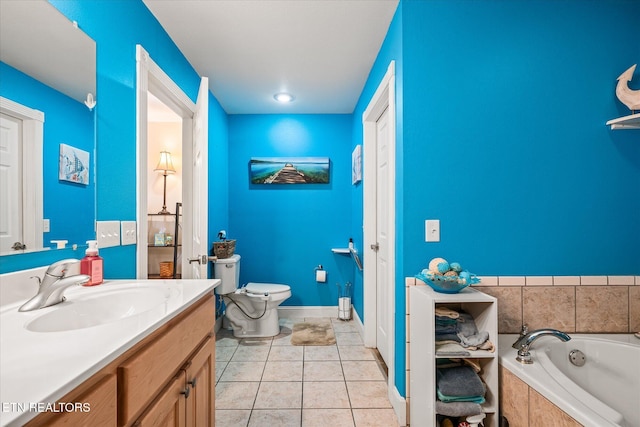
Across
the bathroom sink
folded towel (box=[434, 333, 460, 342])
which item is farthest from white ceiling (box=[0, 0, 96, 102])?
folded towel (box=[434, 333, 460, 342])

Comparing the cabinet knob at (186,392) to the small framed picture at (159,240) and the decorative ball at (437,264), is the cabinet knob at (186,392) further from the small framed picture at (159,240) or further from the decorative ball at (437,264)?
the small framed picture at (159,240)

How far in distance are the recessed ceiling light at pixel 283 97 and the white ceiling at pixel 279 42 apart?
2.6 inches

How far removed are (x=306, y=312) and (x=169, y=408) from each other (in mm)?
2617

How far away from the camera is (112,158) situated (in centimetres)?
144

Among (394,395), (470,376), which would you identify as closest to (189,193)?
(394,395)

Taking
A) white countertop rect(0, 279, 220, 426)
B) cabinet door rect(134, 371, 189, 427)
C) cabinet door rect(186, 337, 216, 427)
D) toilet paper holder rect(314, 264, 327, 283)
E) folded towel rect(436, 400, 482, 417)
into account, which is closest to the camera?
white countertop rect(0, 279, 220, 426)

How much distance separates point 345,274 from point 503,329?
2.00m

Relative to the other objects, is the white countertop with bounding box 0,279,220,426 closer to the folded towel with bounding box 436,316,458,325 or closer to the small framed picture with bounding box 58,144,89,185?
the small framed picture with bounding box 58,144,89,185

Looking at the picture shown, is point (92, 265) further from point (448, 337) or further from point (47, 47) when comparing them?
point (448, 337)

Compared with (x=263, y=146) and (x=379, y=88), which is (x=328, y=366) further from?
(x=263, y=146)

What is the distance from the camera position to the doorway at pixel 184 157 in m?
1.65

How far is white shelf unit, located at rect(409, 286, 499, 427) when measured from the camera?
1.36 meters

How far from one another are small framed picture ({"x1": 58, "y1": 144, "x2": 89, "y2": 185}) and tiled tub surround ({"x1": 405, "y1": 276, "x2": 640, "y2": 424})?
5.27ft

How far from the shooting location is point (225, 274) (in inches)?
106
